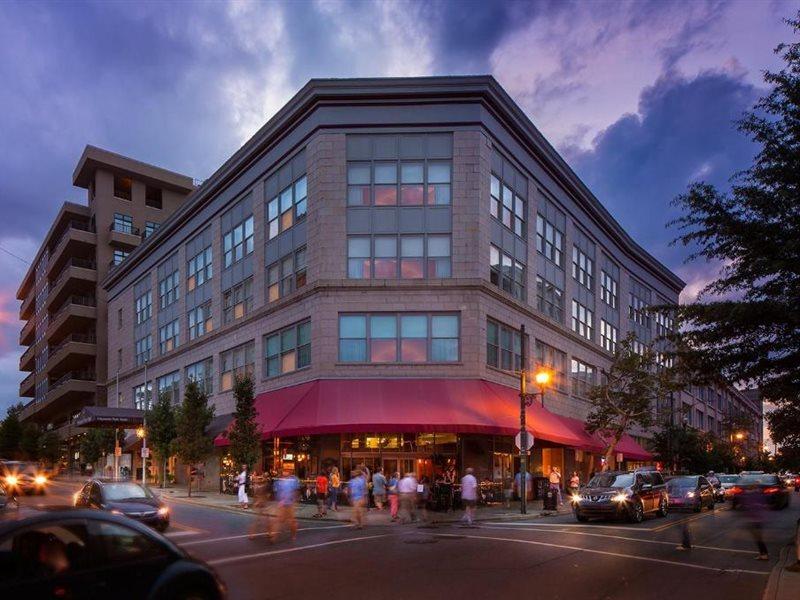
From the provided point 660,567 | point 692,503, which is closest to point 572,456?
point 692,503

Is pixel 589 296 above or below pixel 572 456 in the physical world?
above

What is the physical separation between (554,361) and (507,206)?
1094 cm

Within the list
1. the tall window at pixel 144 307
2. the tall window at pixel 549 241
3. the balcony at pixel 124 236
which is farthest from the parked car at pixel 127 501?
the balcony at pixel 124 236

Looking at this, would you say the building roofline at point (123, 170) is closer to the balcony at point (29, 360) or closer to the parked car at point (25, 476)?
the balcony at point (29, 360)

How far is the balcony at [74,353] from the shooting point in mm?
78625

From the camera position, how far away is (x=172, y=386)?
2142 inches

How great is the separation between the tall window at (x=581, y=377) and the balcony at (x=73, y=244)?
56.3m

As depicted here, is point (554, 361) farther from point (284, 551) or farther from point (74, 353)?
point (74, 353)

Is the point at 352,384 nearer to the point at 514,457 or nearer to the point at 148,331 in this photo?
the point at 514,457

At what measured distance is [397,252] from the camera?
35000mm

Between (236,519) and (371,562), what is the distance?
12.4 m

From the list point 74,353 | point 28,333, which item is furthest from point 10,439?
point 74,353

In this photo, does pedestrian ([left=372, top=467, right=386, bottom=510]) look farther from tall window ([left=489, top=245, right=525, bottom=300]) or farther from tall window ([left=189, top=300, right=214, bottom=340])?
tall window ([left=189, top=300, right=214, bottom=340])

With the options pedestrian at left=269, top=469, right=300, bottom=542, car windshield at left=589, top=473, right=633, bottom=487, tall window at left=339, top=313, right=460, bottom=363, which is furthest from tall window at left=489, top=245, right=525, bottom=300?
pedestrian at left=269, top=469, right=300, bottom=542
